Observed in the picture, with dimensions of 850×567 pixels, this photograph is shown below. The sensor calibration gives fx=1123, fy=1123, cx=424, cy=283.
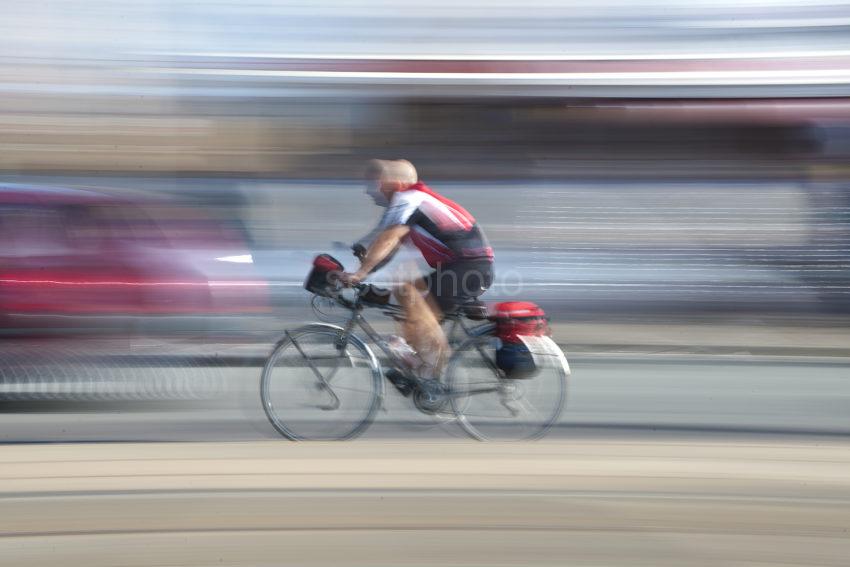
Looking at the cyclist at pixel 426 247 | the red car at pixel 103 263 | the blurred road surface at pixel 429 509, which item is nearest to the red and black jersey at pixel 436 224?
the cyclist at pixel 426 247

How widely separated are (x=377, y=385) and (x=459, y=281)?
2.02 feet

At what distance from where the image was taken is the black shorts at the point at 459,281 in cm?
466

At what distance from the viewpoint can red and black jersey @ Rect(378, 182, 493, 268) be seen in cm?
459

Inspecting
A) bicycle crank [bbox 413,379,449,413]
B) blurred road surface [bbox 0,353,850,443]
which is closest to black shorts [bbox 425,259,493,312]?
bicycle crank [bbox 413,379,449,413]

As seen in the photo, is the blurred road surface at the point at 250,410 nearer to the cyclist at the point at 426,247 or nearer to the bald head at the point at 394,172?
the cyclist at the point at 426,247

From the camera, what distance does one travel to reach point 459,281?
469 centimetres

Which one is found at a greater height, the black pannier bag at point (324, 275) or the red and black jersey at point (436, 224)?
the red and black jersey at point (436, 224)

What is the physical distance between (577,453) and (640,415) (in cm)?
207

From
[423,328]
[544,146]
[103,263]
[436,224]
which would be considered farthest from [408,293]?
[544,146]

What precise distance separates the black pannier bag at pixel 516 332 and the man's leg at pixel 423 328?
0.81 feet

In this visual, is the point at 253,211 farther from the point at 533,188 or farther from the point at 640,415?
the point at 640,415

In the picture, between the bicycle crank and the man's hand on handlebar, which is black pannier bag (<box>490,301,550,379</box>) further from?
the man's hand on handlebar

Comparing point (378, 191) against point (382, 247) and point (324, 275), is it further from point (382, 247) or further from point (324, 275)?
point (324, 275)

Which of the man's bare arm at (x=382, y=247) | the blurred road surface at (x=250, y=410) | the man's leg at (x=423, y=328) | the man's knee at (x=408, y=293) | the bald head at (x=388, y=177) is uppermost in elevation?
the bald head at (x=388, y=177)
